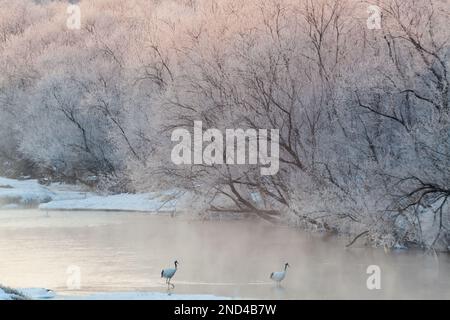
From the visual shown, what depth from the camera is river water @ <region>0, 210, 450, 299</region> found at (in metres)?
15.5

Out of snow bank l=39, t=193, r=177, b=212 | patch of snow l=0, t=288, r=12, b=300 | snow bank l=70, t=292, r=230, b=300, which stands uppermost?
snow bank l=39, t=193, r=177, b=212

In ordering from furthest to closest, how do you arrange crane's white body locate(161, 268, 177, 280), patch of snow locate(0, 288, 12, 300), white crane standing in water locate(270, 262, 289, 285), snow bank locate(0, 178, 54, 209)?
snow bank locate(0, 178, 54, 209) < white crane standing in water locate(270, 262, 289, 285) < crane's white body locate(161, 268, 177, 280) < patch of snow locate(0, 288, 12, 300)

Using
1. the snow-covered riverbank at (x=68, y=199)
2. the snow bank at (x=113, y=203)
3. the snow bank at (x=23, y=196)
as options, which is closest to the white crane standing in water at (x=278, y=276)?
the snow-covered riverbank at (x=68, y=199)

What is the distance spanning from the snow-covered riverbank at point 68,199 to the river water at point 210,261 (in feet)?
16.3

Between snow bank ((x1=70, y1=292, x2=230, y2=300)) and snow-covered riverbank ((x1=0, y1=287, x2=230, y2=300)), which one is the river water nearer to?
snow-covered riverbank ((x1=0, y1=287, x2=230, y2=300))

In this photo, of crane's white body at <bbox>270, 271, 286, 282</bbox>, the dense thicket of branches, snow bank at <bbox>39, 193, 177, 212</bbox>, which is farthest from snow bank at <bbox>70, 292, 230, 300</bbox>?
snow bank at <bbox>39, 193, 177, 212</bbox>

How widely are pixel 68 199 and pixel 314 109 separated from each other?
1558 cm

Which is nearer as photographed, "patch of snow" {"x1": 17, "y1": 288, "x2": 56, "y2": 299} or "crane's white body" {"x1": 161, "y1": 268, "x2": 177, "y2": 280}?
"patch of snow" {"x1": 17, "y1": 288, "x2": 56, "y2": 299}

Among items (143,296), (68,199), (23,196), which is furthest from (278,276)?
(23,196)

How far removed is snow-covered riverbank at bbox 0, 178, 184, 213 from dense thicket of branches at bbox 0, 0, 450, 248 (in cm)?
180

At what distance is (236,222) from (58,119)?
1823 centimetres

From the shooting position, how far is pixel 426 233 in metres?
19.2

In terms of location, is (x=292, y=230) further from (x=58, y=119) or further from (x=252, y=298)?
(x=58, y=119)

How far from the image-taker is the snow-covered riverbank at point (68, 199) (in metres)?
32.5
